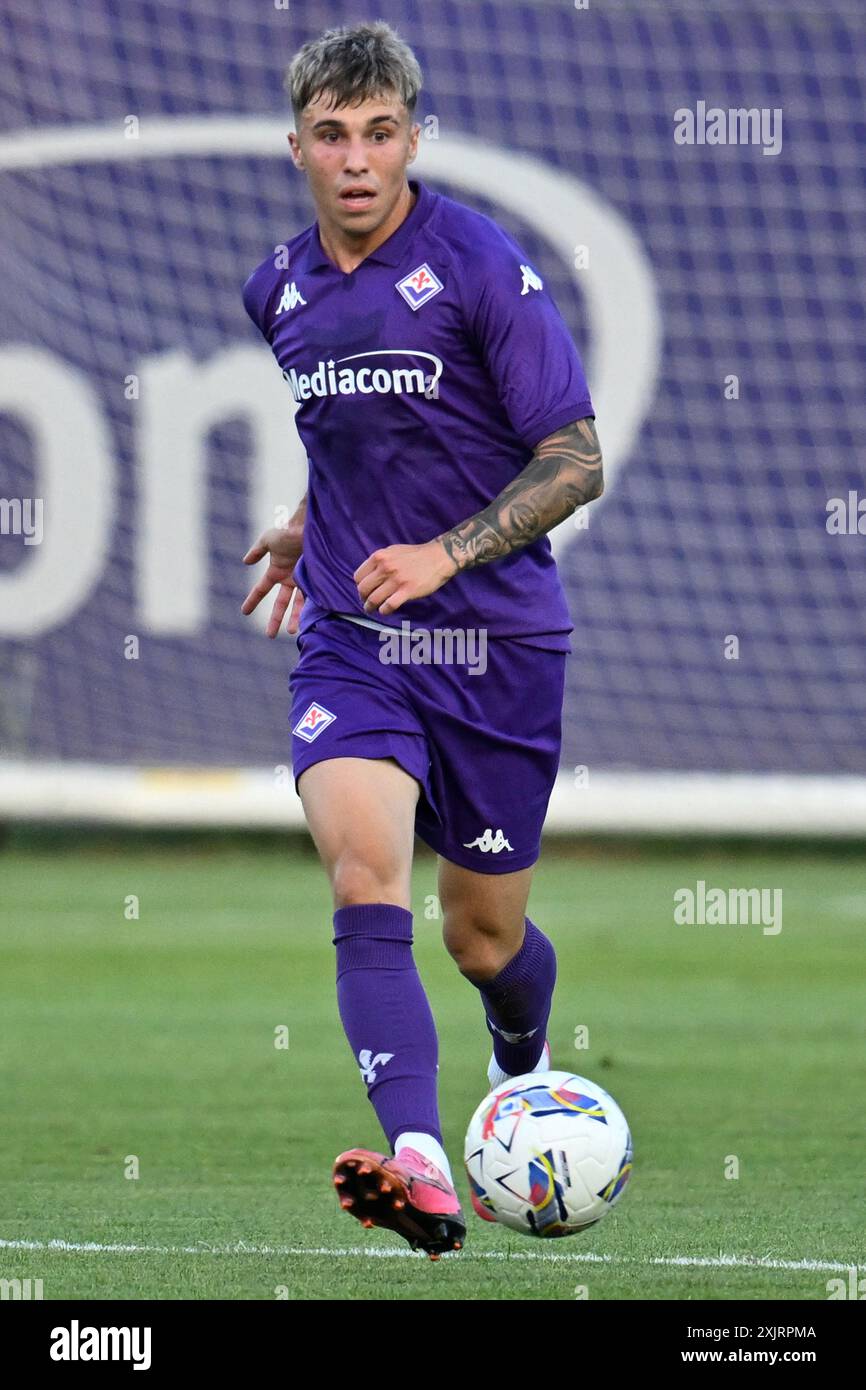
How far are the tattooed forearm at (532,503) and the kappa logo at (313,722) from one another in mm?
430

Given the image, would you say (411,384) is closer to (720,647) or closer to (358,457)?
(358,457)

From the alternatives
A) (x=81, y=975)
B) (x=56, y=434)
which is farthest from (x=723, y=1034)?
(x=56, y=434)

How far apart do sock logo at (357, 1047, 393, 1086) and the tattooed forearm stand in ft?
3.19

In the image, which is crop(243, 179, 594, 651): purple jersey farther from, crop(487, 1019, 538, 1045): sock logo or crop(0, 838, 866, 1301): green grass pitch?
crop(0, 838, 866, 1301): green grass pitch

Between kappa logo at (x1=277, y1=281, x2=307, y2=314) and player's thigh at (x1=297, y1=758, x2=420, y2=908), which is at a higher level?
kappa logo at (x1=277, y1=281, x2=307, y2=314)

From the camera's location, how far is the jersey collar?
4801 millimetres

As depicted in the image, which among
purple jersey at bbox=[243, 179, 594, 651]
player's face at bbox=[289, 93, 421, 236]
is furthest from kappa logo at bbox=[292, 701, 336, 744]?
player's face at bbox=[289, 93, 421, 236]

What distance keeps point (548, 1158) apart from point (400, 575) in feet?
3.91

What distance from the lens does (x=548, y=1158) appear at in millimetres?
4543

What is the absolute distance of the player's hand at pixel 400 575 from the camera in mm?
4469

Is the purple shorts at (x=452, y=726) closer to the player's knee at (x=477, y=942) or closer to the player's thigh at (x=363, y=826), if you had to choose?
the player's thigh at (x=363, y=826)

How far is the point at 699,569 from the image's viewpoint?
14734 mm

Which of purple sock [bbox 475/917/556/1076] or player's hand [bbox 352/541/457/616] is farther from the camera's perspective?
purple sock [bbox 475/917/556/1076]

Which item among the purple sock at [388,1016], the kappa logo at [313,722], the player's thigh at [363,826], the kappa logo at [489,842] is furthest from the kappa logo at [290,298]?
the purple sock at [388,1016]
